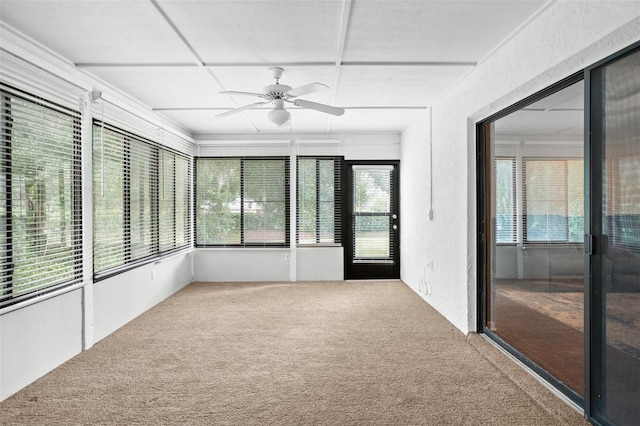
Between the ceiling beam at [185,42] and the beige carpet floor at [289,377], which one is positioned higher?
the ceiling beam at [185,42]

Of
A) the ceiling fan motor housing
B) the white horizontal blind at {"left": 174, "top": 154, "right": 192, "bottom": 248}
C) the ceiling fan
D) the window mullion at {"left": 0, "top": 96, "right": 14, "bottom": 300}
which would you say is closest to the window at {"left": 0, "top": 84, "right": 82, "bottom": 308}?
the window mullion at {"left": 0, "top": 96, "right": 14, "bottom": 300}

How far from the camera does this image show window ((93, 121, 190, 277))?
3.70m

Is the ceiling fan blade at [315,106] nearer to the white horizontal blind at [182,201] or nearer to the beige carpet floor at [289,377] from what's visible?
the beige carpet floor at [289,377]

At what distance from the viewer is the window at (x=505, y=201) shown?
300 centimetres

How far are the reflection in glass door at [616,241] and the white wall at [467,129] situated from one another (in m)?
0.21

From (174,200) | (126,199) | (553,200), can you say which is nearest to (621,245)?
(553,200)

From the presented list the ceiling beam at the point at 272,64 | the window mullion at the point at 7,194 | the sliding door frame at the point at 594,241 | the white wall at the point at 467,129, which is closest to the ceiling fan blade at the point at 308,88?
the ceiling beam at the point at 272,64

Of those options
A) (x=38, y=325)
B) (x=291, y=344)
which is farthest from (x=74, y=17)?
(x=291, y=344)

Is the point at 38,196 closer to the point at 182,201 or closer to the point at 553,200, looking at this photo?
the point at 182,201

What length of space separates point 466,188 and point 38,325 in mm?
3667

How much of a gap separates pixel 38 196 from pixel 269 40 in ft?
6.82

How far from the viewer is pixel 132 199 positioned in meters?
4.36

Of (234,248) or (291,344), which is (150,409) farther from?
(234,248)

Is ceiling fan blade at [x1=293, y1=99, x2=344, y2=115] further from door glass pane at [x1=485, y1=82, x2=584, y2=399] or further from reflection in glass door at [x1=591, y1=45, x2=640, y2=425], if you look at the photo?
reflection in glass door at [x1=591, y1=45, x2=640, y2=425]
